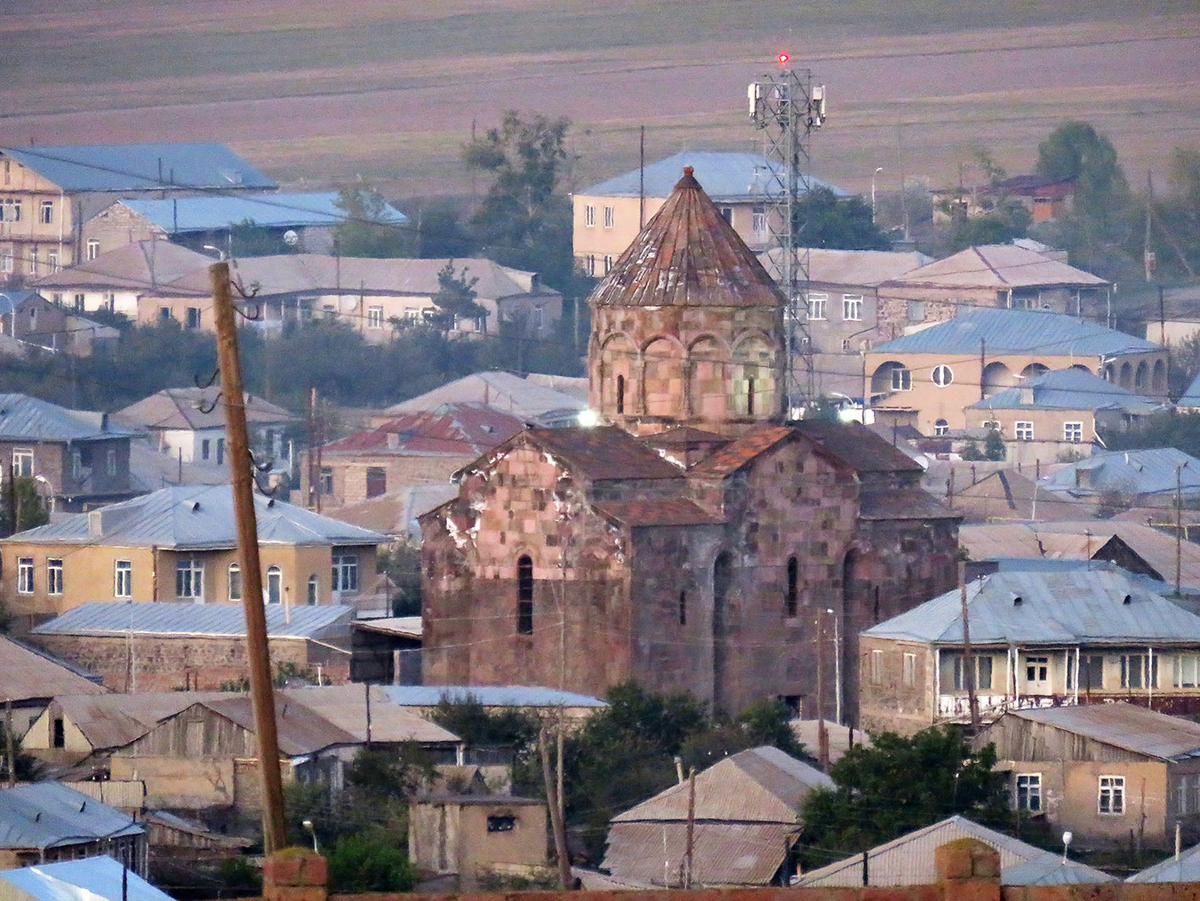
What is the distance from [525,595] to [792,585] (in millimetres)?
3043

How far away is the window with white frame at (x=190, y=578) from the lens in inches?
2024

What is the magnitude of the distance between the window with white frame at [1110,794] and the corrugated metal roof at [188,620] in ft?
35.2

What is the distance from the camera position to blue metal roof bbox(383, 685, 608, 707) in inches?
1587

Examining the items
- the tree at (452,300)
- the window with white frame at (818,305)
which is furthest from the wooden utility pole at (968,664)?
the tree at (452,300)

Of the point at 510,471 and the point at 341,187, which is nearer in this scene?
the point at 510,471

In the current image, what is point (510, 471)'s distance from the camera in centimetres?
4141

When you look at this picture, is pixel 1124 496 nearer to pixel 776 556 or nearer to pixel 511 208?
pixel 776 556

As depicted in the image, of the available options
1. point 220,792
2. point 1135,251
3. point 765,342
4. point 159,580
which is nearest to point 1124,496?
point 159,580

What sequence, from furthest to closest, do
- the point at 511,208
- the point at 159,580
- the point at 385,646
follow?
1. the point at 511,208
2. the point at 159,580
3. the point at 385,646

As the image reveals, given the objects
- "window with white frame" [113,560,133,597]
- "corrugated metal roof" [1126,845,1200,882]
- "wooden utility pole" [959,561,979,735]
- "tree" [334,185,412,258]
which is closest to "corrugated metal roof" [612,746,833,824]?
"wooden utility pole" [959,561,979,735]

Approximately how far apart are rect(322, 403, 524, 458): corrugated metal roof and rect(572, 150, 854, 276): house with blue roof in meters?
26.4

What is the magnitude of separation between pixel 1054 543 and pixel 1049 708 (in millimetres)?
16948

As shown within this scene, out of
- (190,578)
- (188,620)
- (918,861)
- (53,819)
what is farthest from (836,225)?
(53,819)

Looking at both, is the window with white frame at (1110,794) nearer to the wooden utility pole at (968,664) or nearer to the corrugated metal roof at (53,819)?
the wooden utility pole at (968,664)
